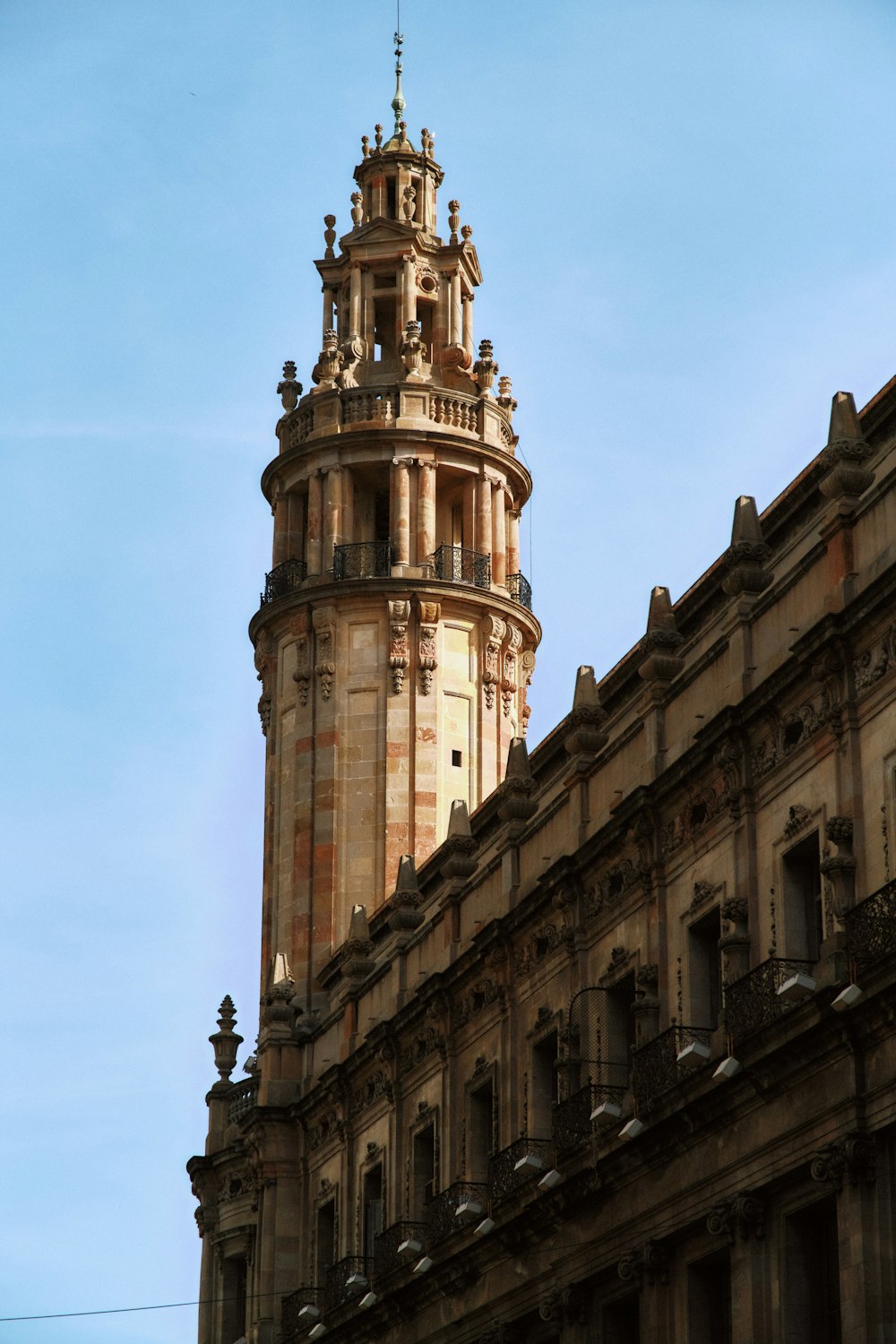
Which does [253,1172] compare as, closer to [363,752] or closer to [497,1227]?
[363,752]

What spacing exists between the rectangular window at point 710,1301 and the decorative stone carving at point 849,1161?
381 centimetres

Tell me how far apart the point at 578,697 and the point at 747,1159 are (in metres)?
10.8

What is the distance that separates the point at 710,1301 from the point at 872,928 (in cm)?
706

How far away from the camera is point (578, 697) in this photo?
4262 cm

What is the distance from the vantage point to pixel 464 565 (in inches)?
2483

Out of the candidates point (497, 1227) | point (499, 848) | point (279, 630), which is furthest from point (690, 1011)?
point (279, 630)

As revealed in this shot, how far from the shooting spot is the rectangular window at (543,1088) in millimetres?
41625

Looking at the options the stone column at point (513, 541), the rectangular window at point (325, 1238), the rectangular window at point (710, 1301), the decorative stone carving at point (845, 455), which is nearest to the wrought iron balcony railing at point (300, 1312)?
the rectangular window at point (325, 1238)

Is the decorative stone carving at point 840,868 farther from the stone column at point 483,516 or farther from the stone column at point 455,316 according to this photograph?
the stone column at point 455,316

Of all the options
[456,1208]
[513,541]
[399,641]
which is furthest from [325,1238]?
[513,541]

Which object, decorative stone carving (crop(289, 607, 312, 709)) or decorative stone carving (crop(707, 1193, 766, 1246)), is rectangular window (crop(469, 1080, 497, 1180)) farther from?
decorative stone carving (crop(289, 607, 312, 709))

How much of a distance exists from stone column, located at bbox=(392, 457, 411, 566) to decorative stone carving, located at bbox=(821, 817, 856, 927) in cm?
3016

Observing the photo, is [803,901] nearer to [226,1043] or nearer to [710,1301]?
[710,1301]

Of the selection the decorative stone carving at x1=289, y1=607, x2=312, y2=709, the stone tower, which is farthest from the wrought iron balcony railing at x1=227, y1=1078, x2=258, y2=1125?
the decorative stone carving at x1=289, y1=607, x2=312, y2=709
